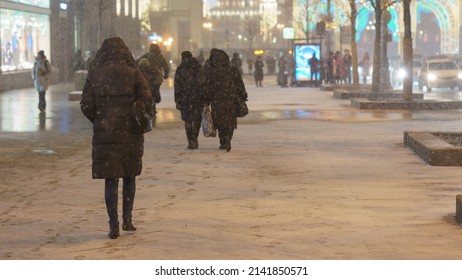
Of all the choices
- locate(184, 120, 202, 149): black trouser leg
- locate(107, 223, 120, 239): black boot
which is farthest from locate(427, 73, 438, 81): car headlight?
locate(107, 223, 120, 239): black boot

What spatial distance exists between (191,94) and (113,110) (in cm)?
953

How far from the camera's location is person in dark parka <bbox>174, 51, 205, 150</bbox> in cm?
2016

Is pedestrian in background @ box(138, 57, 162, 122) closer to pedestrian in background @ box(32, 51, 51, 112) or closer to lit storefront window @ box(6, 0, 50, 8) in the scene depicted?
pedestrian in background @ box(32, 51, 51, 112)

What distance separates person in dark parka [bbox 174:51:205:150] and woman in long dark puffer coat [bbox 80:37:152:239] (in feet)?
30.3

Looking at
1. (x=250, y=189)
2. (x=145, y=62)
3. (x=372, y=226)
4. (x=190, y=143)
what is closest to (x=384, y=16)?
(x=145, y=62)

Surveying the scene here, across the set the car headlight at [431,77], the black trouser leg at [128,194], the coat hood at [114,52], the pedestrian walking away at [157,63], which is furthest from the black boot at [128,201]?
the car headlight at [431,77]

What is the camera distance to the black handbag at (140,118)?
10.6 meters

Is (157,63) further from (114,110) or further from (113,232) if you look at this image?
(113,232)

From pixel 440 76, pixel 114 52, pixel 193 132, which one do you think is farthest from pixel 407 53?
pixel 114 52

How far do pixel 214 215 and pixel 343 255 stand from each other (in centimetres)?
277

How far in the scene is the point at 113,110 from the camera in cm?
1072

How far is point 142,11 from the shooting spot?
117 metres

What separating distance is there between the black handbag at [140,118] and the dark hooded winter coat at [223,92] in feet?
29.5

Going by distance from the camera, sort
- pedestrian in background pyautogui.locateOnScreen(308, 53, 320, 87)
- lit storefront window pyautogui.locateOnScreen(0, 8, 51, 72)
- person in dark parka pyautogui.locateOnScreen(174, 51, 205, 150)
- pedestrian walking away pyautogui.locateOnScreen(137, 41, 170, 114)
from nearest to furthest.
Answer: person in dark parka pyautogui.locateOnScreen(174, 51, 205, 150) → pedestrian walking away pyautogui.locateOnScreen(137, 41, 170, 114) → lit storefront window pyautogui.locateOnScreen(0, 8, 51, 72) → pedestrian in background pyautogui.locateOnScreen(308, 53, 320, 87)
